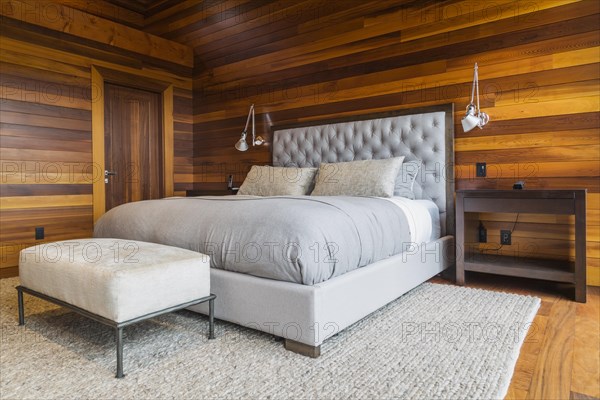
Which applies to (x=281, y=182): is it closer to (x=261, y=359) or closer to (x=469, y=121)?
(x=469, y=121)

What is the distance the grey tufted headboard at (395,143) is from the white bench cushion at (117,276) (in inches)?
86.7

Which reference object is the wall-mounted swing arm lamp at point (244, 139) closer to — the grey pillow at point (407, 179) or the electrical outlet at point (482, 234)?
the grey pillow at point (407, 179)

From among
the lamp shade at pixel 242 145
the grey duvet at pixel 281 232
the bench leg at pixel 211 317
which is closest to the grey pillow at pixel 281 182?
the lamp shade at pixel 242 145

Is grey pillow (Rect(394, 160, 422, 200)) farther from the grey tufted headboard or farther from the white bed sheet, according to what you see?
the white bed sheet

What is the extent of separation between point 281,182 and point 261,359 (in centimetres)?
212

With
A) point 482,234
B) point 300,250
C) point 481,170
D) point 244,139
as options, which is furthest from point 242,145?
point 300,250

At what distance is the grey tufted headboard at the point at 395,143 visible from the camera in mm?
3326

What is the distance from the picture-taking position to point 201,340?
1.85 metres

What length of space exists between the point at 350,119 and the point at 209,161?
208 centimetres

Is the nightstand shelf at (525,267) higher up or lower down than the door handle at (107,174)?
lower down

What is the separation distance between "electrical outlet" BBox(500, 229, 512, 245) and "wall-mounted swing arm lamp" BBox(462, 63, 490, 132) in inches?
33.1

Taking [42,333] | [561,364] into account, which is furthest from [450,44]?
[42,333]

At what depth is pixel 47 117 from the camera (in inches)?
150

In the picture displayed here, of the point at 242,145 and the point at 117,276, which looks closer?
the point at 117,276
